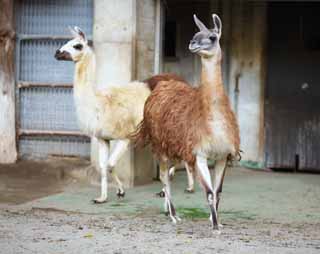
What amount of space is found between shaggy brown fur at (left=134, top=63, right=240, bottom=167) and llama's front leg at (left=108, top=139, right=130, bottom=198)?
2.89 ft

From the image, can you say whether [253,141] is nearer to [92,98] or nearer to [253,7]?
[253,7]

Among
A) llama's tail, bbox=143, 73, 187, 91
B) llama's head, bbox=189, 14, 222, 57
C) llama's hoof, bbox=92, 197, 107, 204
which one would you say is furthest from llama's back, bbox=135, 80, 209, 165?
llama's tail, bbox=143, 73, 187, 91

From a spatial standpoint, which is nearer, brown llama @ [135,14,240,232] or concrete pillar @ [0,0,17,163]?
brown llama @ [135,14,240,232]

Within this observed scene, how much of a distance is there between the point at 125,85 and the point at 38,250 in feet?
12.8

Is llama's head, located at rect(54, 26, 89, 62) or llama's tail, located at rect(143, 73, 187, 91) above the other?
llama's head, located at rect(54, 26, 89, 62)

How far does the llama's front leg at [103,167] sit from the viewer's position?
9.92 m

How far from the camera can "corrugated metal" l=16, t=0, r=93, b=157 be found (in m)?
11.8

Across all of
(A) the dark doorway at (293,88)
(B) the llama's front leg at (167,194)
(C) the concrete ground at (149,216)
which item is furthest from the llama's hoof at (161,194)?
(A) the dark doorway at (293,88)

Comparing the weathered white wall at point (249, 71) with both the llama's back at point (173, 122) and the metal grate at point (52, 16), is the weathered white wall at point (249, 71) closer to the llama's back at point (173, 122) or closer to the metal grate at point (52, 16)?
the metal grate at point (52, 16)

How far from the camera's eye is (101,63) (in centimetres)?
1112

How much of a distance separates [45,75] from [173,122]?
162 inches

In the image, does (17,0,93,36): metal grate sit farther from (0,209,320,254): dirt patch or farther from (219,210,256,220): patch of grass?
(219,210,256,220): patch of grass

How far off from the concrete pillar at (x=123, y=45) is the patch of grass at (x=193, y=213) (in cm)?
189

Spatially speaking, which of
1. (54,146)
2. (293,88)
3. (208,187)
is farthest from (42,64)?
(208,187)
